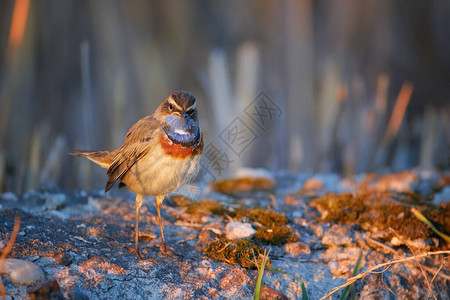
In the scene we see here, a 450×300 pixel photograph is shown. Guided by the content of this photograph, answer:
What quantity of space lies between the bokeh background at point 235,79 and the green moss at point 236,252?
2261mm

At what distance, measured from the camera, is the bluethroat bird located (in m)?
3.81

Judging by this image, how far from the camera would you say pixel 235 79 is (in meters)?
7.11

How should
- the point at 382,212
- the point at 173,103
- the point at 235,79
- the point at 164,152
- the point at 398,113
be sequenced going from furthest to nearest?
the point at 398,113 → the point at 235,79 → the point at 382,212 → the point at 173,103 → the point at 164,152

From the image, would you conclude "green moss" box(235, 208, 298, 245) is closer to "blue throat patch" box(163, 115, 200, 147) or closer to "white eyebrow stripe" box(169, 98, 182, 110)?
"blue throat patch" box(163, 115, 200, 147)

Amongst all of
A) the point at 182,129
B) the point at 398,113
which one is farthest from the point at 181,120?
the point at 398,113

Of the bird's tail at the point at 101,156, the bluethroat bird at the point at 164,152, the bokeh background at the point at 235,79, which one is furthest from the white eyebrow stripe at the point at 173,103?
the bokeh background at the point at 235,79

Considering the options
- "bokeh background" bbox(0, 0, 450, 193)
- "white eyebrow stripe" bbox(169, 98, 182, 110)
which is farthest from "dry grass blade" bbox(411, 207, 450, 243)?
"bokeh background" bbox(0, 0, 450, 193)

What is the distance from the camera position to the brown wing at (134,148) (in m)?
3.95

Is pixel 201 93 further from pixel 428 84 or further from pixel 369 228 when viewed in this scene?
pixel 428 84

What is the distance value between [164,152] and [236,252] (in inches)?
39.8

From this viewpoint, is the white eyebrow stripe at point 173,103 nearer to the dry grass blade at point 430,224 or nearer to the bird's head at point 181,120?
the bird's head at point 181,120

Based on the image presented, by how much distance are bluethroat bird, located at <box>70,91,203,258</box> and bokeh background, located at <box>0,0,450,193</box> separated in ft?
6.34

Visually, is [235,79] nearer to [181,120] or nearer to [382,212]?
[181,120]

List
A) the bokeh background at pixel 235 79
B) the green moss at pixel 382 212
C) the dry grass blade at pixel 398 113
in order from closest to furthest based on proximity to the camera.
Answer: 1. the green moss at pixel 382 212
2. the bokeh background at pixel 235 79
3. the dry grass blade at pixel 398 113
